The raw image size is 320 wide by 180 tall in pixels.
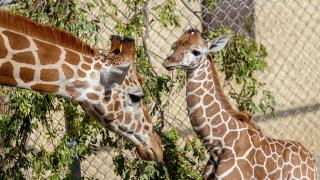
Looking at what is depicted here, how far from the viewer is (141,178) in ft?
14.7

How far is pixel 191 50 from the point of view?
13.6 feet

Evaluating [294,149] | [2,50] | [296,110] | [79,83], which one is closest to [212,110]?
[294,149]

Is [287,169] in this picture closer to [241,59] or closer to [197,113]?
[197,113]

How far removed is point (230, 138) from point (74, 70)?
113cm

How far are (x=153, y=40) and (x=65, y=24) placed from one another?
2.36 meters

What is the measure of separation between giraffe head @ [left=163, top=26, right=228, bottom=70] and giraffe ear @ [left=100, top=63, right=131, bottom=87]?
0.52 metres

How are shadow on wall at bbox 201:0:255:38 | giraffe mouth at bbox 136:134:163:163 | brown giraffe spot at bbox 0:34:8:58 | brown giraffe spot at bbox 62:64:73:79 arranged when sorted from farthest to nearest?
shadow on wall at bbox 201:0:255:38 < giraffe mouth at bbox 136:134:163:163 < brown giraffe spot at bbox 62:64:73:79 < brown giraffe spot at bbox 0:34:8:58

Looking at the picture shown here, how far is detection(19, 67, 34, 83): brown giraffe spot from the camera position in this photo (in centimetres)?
349

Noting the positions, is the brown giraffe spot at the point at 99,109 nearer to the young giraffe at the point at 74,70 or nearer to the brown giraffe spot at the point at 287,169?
the young giraffe at the point at 74,70

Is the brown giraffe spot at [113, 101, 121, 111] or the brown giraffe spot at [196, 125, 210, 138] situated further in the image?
the brown giraffe spot at [196, 125, 210, 138]

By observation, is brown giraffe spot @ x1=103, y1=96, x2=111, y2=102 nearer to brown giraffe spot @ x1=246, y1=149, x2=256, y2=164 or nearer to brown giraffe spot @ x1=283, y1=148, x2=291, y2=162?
brown giraffe spot @ x1=246, y1=149, x2=256, y2=164

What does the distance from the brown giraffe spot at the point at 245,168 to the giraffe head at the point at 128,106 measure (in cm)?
52

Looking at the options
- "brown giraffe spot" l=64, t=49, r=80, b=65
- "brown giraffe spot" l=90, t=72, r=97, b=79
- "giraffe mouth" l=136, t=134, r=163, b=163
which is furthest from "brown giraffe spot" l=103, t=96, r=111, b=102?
"giraffe mouth" l=136, t=134, r=163, b=163

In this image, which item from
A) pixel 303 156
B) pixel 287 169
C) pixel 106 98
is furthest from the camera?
pixel 303 156
